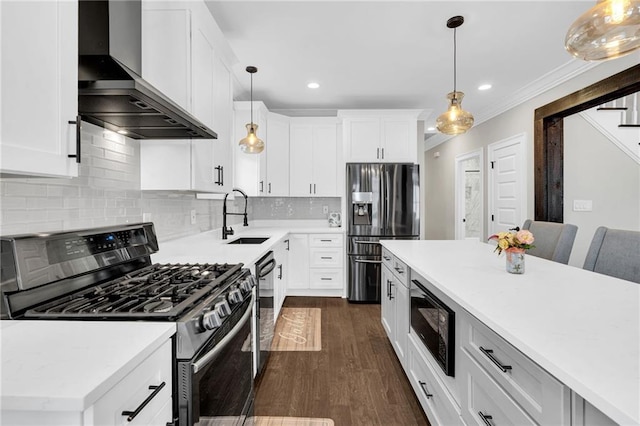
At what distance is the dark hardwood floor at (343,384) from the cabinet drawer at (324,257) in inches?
48.4

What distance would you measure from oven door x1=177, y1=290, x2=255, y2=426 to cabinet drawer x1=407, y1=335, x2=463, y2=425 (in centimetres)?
92

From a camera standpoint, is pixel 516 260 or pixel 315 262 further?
pixel 315 262

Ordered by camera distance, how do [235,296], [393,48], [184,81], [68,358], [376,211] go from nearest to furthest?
[68,358] → [235,296] → [184,81] → [393,48] → [376,211]

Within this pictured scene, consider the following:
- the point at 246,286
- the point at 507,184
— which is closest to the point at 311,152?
the point at 507,184

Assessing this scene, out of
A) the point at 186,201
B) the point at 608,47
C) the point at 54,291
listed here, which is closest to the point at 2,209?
the point at 54,291

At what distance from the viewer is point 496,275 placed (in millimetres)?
1551

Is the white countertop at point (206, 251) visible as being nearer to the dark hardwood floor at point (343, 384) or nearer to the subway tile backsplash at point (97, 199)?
the subway tile backsplash at point (97, 199)

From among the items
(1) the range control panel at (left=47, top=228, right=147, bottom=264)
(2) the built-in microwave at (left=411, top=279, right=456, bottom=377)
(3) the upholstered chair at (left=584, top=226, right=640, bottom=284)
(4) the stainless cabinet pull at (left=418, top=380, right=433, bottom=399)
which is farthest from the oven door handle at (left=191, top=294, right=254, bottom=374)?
(3) the upholstered chair at (left=584, top=226, right=640, bottom=284)

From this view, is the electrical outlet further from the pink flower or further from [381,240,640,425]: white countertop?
the pink flower

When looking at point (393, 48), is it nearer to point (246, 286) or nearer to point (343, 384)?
point (246, 286)

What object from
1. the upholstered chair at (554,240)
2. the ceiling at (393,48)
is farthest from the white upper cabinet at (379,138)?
the upholstered chair at (554,240)

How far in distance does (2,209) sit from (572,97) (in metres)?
4.59

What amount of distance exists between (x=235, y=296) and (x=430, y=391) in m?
1.17

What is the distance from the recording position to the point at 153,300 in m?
1.04
